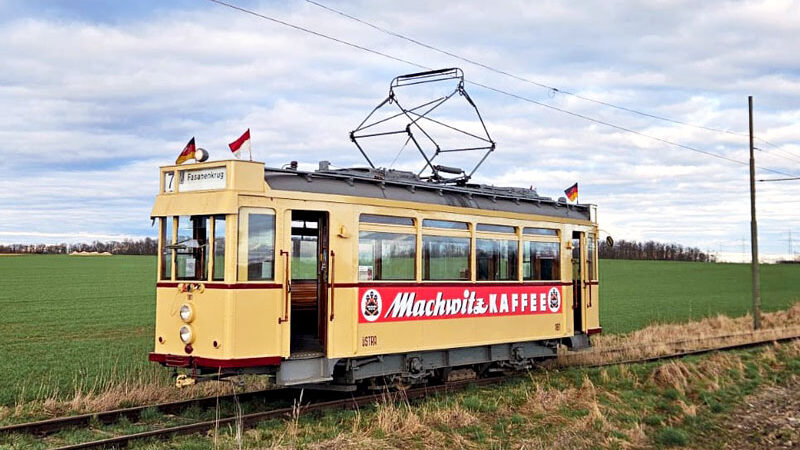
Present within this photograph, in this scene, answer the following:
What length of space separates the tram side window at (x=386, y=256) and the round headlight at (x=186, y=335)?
2.28 metres

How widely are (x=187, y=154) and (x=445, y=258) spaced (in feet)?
13.3

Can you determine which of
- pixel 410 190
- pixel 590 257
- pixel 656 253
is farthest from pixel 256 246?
pixel 656 253

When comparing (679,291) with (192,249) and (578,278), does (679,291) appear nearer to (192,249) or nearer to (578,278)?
(578,278)

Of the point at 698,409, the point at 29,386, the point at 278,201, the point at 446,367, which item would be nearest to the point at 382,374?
the point at 446,367

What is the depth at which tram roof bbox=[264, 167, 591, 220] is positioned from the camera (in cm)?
1022

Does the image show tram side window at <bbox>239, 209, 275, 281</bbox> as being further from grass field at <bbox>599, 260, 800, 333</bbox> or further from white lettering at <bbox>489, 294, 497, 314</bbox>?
grass field at <bbox>599, 260, 800, 333</bbox>

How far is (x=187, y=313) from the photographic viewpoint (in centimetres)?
970

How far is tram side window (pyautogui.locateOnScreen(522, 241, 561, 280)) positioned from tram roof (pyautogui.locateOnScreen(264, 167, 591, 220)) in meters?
0.61

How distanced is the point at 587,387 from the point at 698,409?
170cm

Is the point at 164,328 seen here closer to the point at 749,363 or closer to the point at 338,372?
the point at 338,372

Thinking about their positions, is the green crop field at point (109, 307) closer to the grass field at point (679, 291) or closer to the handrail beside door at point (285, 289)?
the grass field at point (679, 291)

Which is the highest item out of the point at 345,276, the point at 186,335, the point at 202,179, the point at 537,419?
the point at 202,179

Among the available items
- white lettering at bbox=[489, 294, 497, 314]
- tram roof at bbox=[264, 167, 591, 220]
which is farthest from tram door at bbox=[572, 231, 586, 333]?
white lettering at bbox=[489, 294, 497, 314]

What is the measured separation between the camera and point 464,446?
9.27 m
